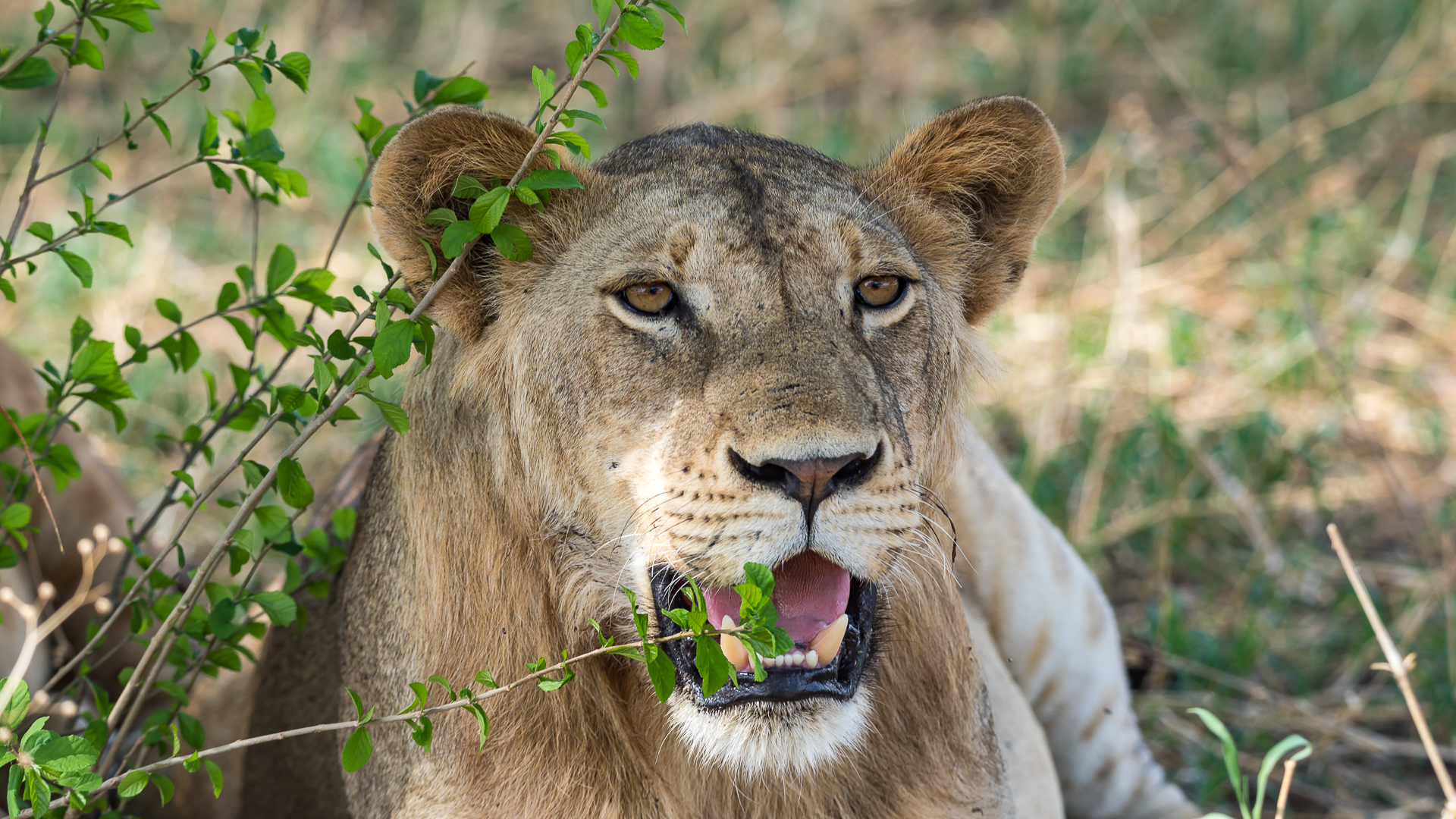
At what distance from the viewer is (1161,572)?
418 cm

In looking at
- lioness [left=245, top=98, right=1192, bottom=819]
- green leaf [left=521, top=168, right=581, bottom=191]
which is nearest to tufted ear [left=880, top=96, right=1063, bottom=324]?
lioness [left=245, top=98, right=1192, bottom=819]

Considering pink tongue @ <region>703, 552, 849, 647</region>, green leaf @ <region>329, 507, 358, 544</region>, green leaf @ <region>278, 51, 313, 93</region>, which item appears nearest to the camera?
pink tongue @ <region>703, 552, 849, 647</region>

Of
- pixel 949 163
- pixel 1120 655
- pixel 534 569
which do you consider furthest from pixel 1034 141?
pixel 1120 655

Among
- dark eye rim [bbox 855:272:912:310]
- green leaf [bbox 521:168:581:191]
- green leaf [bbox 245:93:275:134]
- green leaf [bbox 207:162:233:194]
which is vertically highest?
green leaf [bbox 245:93:275:134]

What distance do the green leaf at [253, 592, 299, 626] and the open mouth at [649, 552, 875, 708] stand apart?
2.21 feet

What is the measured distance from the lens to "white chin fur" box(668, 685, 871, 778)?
1.95 m

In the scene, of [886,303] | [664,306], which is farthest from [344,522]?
[886,303]

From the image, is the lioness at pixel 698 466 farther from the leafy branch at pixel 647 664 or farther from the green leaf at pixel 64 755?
the green leaf at pixel 64 755

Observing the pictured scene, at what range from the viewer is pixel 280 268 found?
99.6 inches

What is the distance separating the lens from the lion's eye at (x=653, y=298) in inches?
83.7

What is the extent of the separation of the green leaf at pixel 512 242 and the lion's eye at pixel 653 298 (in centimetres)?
18

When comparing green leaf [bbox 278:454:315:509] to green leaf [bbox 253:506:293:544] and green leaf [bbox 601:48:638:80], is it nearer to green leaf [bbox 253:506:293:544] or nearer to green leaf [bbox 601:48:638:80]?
green leaf [bbox 253:506:293:544]

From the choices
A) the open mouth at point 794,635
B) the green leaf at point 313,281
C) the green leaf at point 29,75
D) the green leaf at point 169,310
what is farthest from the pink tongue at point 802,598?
the green leaf at point 29,75

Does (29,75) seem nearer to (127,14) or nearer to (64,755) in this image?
(127,14)
